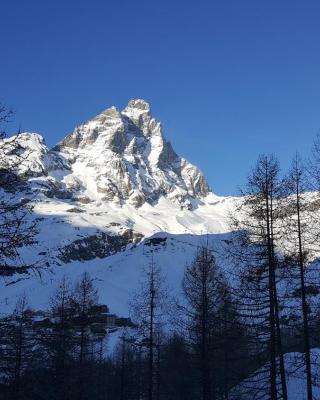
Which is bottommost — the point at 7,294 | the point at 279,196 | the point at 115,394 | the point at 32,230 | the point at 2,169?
the point at 115,394

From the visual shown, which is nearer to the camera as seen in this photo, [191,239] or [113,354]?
[113,354]

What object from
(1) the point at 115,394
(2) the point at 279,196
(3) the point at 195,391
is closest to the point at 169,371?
(3) the point at 195,391

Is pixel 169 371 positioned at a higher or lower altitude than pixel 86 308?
lower

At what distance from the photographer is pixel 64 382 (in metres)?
24.3

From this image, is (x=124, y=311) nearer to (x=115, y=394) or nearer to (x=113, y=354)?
(x=113, y=354)

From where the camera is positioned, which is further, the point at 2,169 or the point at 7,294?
the point at 7,294

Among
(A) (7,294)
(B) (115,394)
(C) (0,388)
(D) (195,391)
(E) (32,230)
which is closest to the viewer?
(E) (32,230)

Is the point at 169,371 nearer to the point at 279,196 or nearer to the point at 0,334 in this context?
the point at 279,196

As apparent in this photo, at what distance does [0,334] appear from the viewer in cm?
1073

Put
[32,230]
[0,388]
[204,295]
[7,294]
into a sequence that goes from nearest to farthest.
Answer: [32,230] → [0,388] → [204,295] → [7,294]

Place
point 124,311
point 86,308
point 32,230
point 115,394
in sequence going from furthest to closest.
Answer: point 124,311, point 115,394, point 86,308, point 32,230

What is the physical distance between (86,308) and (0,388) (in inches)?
544

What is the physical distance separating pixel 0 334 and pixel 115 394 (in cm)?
4811

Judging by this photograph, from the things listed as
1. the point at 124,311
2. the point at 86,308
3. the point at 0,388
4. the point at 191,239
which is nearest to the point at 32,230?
the point at 0,388
